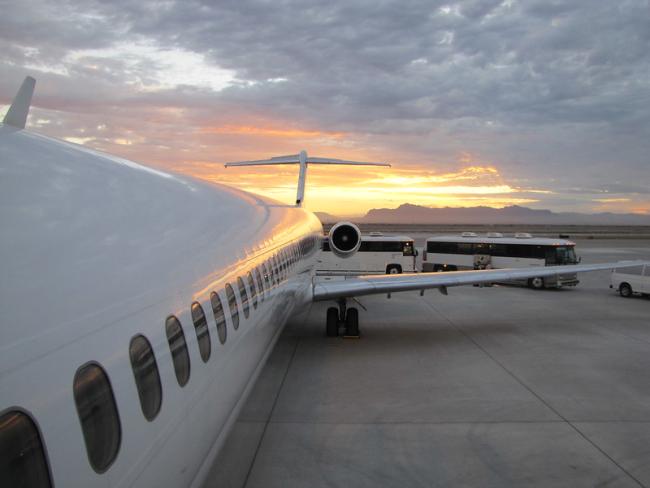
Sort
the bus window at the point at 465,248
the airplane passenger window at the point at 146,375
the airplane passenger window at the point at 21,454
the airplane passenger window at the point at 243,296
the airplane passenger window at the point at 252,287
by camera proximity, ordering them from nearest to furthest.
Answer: the airplane passenger window at the point at 21,454
the airplane passenger window at the point at 146,375
the airplane passenger window at the point at 243,296
the airplane passenger window at the point at 252,287
the bus window at the point at 465,248

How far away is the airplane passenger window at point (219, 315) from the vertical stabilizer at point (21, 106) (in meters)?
1.90

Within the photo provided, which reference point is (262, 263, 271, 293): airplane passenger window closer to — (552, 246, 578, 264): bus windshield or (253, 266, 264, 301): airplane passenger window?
(253, 266, 264, 301): airplane passenger window

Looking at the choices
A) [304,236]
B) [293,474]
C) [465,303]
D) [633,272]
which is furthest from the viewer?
[633,272]

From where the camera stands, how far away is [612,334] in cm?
1361

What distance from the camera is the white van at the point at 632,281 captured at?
1967 centimetres

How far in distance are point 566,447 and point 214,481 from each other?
174 inches

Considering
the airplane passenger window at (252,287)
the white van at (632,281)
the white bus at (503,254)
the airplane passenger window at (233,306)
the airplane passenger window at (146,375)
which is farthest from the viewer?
the white bus at (503,254)

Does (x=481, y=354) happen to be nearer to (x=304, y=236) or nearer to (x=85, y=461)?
(x=304, y=236)

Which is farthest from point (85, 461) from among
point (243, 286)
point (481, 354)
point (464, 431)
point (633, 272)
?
point (633, 272)

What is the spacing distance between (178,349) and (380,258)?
81.0ft

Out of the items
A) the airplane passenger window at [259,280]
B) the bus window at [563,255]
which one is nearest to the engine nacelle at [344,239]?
the airplane passenger window at [259,280]

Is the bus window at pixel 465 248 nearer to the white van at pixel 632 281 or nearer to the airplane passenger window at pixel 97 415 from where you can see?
the white van at pixel 632 281

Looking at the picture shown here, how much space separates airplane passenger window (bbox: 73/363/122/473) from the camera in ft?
7.94

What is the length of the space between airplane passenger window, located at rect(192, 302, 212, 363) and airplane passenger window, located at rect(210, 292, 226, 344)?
264mm
